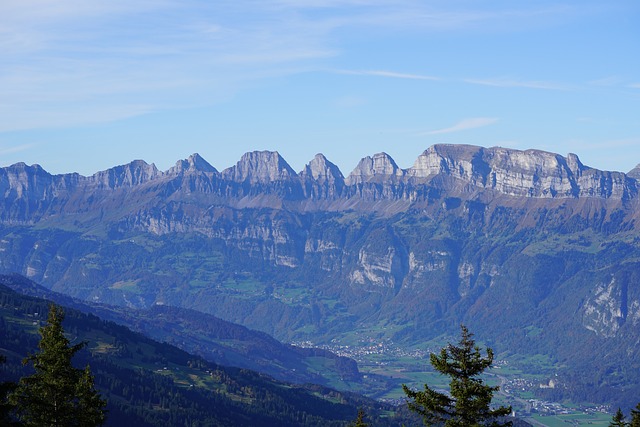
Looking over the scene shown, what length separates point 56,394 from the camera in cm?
5481

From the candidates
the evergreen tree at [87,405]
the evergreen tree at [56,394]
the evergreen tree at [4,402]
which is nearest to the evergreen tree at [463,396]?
the evergreen tree at [87,405]

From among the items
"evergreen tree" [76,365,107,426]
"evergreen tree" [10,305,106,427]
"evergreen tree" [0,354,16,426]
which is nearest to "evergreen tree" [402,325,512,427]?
"evergreen tree" [76,365,107,426]

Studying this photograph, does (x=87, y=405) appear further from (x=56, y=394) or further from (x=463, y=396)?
(x=463, y=396)

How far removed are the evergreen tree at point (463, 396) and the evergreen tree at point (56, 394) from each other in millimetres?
19696

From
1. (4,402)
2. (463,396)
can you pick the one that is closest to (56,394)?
(4,402)

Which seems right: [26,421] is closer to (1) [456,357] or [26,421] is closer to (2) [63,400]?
(2) [63,400]

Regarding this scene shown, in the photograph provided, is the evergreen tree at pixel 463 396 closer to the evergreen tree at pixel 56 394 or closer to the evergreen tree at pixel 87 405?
the evergreen tree at pixel 87 405

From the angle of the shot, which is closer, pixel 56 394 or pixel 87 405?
pixel 56 394

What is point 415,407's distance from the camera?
50812 mm

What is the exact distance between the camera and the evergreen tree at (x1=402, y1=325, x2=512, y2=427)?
4912 cm

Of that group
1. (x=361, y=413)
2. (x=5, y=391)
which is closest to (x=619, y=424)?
(x=361, y=413)

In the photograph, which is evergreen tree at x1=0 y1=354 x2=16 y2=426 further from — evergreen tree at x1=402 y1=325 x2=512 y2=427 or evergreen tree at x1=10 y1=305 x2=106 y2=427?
evergreen tree at x1=402 y1=325 x2=512 y2=427

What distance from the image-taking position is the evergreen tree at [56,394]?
5444 centimetres

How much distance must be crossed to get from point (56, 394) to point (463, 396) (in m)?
24.3
